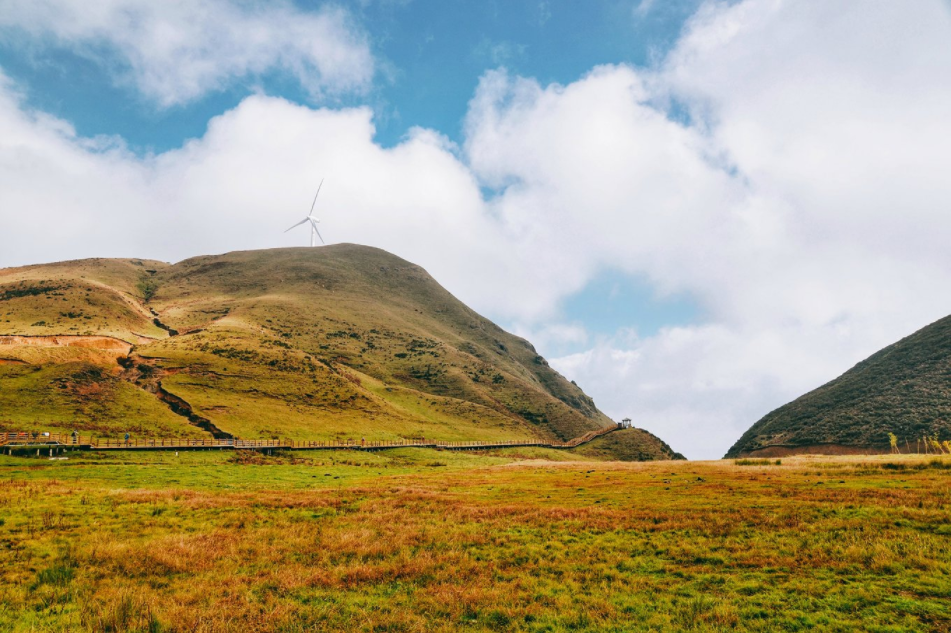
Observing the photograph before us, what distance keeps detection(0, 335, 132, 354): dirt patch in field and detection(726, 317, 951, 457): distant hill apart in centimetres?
14304

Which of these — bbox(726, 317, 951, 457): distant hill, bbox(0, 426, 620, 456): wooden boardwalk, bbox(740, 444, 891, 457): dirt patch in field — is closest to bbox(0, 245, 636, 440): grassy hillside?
bbox(0, 426, 620, 456): wooden boardwalk

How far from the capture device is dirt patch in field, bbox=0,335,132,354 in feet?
352

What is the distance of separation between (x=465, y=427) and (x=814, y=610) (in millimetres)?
116128

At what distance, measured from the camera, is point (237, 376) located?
105 metres

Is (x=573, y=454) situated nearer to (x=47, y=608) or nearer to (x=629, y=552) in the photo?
(x=629, y=552)

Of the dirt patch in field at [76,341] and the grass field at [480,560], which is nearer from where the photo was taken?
the grass field at [480,560]

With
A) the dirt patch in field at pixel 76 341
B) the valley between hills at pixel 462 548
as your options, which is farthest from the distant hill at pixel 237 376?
the valley between hills at pixel 462 548

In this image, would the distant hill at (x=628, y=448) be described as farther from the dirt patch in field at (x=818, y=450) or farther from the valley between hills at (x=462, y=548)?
the valley between hills at (x=462, y=548)

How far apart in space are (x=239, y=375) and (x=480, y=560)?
337 feet

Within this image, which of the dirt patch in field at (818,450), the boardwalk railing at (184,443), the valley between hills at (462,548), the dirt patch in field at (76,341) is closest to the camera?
the valley between hills at (462,548)

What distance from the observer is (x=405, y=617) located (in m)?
12.1

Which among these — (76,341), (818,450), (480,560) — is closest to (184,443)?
(480,560)

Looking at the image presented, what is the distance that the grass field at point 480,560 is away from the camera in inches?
476

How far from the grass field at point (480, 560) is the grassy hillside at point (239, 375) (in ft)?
190
